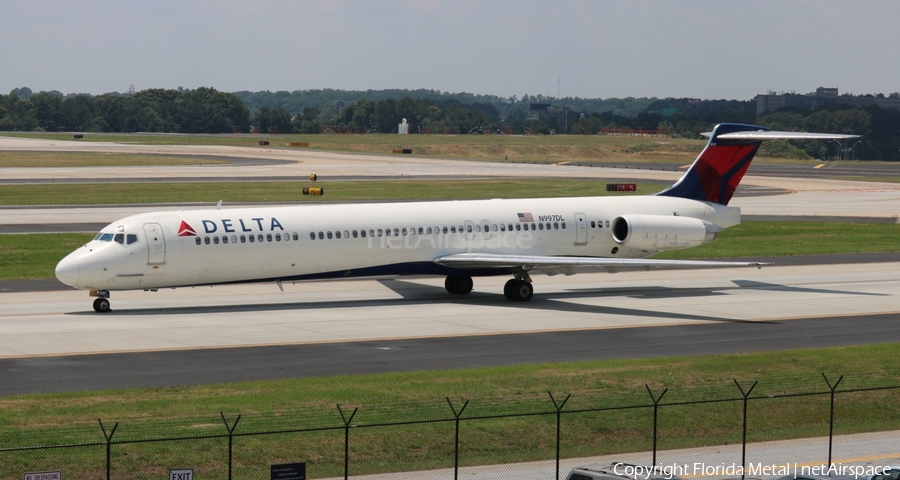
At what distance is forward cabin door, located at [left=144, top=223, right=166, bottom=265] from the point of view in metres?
35.9

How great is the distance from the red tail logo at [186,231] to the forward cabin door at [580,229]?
14436 mm

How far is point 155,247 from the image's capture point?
118 feet

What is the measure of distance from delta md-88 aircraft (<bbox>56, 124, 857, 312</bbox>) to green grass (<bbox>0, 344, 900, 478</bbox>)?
10.6 meters

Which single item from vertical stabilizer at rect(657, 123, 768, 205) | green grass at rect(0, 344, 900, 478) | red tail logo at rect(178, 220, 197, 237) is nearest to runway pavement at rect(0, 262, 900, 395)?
green grass at rect(0, 344, 900, 478)

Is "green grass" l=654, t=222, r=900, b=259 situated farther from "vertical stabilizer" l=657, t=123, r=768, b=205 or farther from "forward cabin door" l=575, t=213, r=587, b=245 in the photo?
"forward cabin door" l=575, t=213, r=587, b=245

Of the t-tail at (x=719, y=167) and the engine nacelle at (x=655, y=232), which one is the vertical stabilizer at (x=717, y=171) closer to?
the t-tail at (x=719, y=167)

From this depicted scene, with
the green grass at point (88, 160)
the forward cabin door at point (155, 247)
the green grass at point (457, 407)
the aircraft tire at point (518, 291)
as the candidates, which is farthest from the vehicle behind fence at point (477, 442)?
the green grass at point (88, 160)

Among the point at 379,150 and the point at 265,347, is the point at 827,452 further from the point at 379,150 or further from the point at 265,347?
the point at 379,150

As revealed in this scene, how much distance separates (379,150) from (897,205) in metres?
95.9

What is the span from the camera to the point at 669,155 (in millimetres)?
163500

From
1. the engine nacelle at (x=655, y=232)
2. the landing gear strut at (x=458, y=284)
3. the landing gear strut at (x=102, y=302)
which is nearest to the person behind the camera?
the landing gear strut at (x=102, y=302)

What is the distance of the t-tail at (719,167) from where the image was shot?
46656 mm

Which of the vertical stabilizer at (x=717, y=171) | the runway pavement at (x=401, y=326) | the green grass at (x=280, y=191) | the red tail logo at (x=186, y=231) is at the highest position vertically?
the vertical stabilizer at (x=717, y=171)

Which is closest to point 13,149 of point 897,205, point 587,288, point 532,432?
point 897,205
